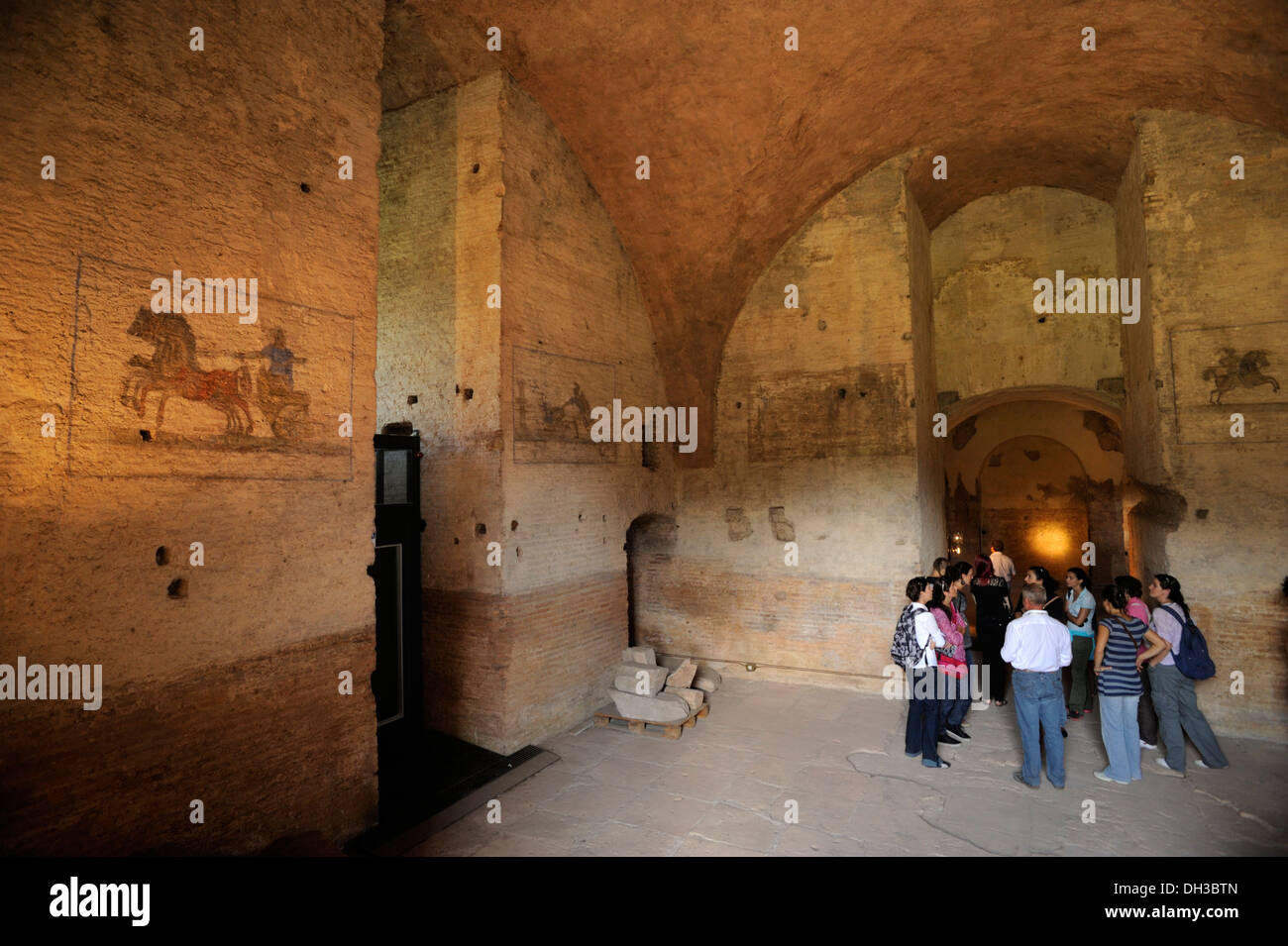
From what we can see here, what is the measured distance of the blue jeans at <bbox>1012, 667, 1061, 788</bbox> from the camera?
550 cm

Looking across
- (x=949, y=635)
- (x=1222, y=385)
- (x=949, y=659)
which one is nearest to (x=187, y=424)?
(x=949, y=635)

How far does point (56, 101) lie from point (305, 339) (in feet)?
5.92

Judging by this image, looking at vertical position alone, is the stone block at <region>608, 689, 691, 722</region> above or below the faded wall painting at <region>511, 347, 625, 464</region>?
below

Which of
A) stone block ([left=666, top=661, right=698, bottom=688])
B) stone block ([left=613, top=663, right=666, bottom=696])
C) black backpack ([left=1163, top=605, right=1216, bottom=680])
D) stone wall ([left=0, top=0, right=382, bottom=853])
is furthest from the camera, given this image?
stone block ([left=666, top=661, right=698, bottom=688])

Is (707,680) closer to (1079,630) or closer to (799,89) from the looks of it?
(1079,630)

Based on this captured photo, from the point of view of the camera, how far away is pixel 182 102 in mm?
4281

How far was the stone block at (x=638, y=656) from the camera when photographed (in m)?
8.34

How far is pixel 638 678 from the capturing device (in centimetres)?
792

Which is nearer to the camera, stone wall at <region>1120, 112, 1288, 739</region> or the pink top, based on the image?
the pink top

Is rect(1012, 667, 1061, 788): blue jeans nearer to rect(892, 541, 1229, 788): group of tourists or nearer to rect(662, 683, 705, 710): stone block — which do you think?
rect(892, 541, 1229, 788): group of tourists

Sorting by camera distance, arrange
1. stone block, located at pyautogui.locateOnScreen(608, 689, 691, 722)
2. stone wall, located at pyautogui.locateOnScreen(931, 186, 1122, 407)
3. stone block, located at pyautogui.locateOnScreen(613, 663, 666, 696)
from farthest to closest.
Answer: stone wall, located at pyautogui.locateOnScreen(931, 186, 1122, 407) < stone block, located at pyautogui.locateOnScreen(613, 663, 666, 696) < stone block, located at pyautogui.locateOnScreen(608, 689, 691, 722)

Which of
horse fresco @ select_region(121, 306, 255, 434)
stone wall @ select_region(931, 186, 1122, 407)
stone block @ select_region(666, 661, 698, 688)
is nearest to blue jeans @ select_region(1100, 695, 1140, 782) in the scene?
stone block @ select_region(666, 661, 698, 688)

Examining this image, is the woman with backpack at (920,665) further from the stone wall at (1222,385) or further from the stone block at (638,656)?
the stone wall at (1222,385)

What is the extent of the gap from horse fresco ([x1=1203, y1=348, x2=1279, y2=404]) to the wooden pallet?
6.58 meters
